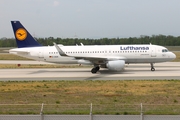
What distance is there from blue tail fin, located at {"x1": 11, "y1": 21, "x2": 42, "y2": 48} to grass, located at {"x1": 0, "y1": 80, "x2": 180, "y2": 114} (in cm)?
1185

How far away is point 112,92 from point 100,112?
7308mm

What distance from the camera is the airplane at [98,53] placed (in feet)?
113

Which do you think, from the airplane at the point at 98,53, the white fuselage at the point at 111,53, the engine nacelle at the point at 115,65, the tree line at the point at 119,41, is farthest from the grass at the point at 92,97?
the tree line at the point at 119,41

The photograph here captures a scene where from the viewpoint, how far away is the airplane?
34500 mm

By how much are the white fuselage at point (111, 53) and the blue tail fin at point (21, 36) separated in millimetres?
811

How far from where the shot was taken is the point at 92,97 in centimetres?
1992

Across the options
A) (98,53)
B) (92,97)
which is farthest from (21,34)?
(92,97)

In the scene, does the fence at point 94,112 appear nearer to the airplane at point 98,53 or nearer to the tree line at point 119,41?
the airplane at point 98,53

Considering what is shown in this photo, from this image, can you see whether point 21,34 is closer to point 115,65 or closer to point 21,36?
point 21,36

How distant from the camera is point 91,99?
19.3 metres

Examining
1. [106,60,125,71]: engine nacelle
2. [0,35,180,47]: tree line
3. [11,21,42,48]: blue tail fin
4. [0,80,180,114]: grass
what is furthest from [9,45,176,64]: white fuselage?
[0,35,180,47]: tree line

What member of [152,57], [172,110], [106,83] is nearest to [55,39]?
[152,57]

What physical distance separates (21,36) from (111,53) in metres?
11.3
